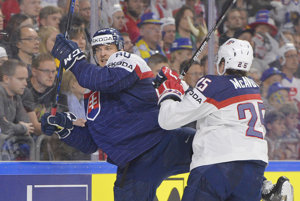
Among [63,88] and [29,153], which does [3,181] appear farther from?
[63,88]

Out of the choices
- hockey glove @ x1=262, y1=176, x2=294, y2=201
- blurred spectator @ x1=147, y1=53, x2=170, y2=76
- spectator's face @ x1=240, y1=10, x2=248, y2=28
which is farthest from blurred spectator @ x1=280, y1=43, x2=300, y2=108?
hockey glove @ x1=262, y1=176, x2=294, y2=201

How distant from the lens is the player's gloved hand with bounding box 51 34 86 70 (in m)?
3.02

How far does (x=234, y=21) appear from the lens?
16.4 feet

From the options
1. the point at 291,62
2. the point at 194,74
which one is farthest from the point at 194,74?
the point at 291,62

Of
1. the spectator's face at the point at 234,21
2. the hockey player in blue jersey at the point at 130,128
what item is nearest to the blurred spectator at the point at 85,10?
the hockey player in blue jersey at the point at 130,128

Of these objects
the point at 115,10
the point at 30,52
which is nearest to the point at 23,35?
the point at 30,52

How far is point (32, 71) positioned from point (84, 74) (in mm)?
1009

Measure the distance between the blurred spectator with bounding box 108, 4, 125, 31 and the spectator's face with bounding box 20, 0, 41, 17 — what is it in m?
0.56

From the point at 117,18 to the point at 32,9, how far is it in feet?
2.15

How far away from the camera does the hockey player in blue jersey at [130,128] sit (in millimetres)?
3014

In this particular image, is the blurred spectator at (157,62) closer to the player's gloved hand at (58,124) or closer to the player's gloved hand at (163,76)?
the player's gloved hand at (58,124)

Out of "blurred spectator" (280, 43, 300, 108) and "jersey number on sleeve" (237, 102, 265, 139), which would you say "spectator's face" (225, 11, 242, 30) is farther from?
"jersey number on sleeve" (237, 102, 265, 139)

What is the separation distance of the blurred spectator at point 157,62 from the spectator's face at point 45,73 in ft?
2.45

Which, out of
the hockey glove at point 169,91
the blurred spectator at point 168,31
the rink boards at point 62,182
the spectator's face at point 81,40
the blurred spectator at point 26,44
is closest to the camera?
the hockey glove at point 169,91
